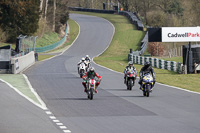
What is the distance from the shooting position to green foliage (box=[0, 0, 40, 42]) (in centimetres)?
6500

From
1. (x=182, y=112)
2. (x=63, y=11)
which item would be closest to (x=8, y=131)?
(x=182, y=112)

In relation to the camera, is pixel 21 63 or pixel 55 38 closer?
pixel 21 63

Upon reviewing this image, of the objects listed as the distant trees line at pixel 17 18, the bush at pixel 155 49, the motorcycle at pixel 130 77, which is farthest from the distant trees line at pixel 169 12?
the motorcycle at pixel 130 77

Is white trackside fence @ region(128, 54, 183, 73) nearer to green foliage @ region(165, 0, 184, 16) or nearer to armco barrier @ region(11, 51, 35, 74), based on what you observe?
armco barrier @ region(11, 51, 35, 74)

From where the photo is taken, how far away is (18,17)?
6788cm

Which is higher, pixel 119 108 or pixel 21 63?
pixel 21 63

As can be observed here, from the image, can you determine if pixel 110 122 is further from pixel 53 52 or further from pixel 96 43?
pixel 96 43

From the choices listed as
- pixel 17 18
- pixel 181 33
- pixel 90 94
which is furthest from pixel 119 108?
pixel 17 18

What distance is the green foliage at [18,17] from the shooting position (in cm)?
6500

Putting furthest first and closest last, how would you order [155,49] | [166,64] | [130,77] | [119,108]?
1. [155,49]
2. [166,64]
3. [130,77]
4. [119,108]

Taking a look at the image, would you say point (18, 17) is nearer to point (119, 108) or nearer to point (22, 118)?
point (119, 108)

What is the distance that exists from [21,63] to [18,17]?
3038 cm

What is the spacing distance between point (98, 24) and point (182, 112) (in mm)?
85511

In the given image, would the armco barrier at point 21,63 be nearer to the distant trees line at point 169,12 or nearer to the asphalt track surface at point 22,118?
the asphalt track surface at point 22,118
